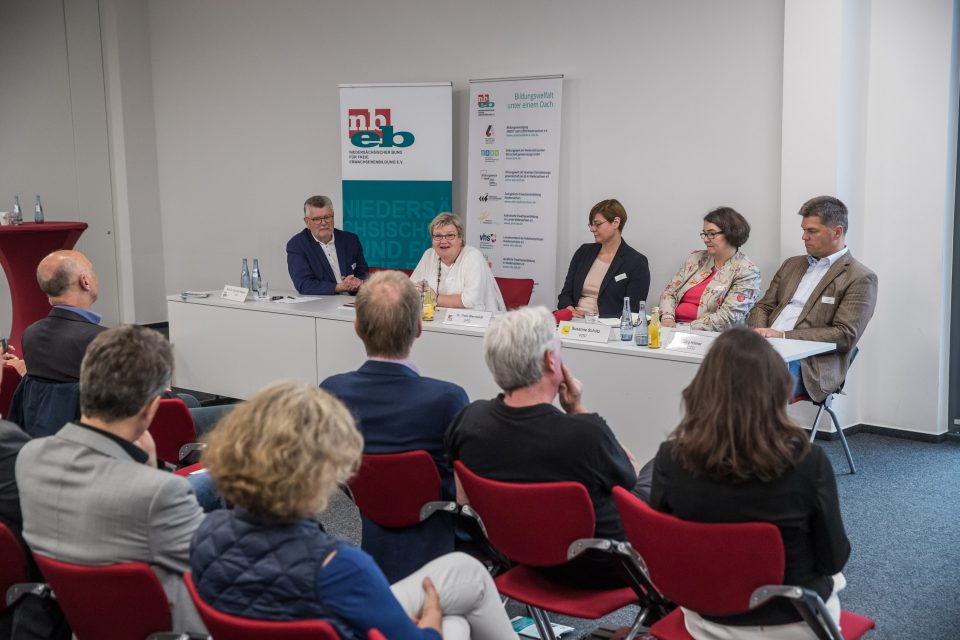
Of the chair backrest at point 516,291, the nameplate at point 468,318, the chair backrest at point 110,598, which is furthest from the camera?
the chair backrest at point 516,291

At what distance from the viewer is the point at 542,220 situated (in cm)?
680

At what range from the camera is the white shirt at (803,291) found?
5.05 metres

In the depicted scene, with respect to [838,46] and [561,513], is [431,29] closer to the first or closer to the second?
[838,46]

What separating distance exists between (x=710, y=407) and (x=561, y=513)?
1.60 ft

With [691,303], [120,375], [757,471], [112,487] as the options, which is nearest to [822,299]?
[691,303]

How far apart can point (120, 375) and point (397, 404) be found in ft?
2.77

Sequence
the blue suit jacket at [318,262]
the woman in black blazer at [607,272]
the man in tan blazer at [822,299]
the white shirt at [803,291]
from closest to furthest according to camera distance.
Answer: the man in tan blazer at [822,299] → the white shirt at [803,291] → the woman in black blazer at [607,272] → the blue suit jacket at [318,262]

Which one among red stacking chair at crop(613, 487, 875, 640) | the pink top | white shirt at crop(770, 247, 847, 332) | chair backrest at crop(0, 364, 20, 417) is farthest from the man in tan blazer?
chair backrest at crop(0, 364, 20, 417)

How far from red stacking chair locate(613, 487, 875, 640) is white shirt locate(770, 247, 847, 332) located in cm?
310

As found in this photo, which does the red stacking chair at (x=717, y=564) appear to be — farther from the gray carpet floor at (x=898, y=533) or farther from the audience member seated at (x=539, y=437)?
the gray carpet floor at (x=898, y=533)

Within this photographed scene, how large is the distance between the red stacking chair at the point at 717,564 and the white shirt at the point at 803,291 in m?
3.10

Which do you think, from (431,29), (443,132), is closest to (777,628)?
(443,132)

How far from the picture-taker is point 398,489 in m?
2.72

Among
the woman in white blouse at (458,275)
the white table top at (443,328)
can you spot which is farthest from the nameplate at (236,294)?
the woman in white blouse at (458,275)
